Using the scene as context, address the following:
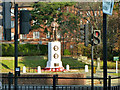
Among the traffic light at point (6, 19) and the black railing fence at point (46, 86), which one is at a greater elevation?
the traffic light at point (6, 19)

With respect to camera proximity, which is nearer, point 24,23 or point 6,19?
point 6,19

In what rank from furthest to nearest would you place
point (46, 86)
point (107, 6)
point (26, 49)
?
1. point (26, 49)
2. point (46, 86)
3. point (107, 6)

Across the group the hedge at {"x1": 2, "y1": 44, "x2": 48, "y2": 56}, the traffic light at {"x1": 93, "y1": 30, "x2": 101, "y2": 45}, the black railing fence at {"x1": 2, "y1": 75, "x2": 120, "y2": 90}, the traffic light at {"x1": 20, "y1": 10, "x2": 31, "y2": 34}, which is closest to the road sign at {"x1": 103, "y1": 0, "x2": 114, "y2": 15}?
the black railing fence at {"x1": 2, "y1": 75, "x2": 120, "y2": 90}

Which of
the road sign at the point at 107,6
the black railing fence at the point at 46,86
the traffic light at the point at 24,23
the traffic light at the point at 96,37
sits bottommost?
the black railing fence at the point at 46,86

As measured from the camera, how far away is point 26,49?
2506 inches

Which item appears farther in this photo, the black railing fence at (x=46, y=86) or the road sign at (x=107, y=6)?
the black railing fence at (x=46, y=86)

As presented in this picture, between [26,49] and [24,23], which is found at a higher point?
[24,23]

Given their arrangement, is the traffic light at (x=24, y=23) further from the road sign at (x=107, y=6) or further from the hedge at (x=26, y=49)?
the hedge at (x=26, y=49)

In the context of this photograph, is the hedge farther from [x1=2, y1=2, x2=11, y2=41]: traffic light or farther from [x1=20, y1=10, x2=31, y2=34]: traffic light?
[x1=2, y1=2, x2=11, y2=41]: traffic light

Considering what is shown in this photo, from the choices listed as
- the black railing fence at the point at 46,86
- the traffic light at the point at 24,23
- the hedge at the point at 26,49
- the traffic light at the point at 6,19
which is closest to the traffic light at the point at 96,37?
the black railing fence at the point at 46,86

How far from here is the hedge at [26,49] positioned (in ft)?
205

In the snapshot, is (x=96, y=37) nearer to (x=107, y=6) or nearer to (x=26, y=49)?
(x=107, y=6)

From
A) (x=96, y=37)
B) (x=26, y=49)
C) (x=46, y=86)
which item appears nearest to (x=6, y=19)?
(x=96, y=37)

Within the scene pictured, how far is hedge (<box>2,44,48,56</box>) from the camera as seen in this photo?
62.6 m
